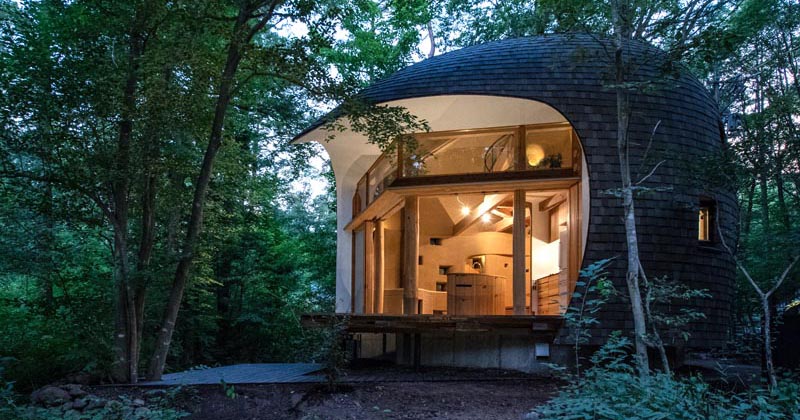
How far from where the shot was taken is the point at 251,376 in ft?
29.6

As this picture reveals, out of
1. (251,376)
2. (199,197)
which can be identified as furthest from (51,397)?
(199,197)

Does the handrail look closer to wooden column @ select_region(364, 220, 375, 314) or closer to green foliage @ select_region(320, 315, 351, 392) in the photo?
wooden column @ select_region(364, 220, 375, 314)

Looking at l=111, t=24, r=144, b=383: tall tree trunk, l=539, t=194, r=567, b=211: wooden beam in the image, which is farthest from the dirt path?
l=539, t=194, r=567, b=211: wooden beam

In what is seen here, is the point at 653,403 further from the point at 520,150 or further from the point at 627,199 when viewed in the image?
the point at 520,150

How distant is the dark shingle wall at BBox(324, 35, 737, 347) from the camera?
8.63 metres

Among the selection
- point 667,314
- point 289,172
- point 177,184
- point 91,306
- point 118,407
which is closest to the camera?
point 118,407

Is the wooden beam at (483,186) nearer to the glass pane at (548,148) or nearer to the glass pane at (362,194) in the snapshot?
the glass pane at (548,148)

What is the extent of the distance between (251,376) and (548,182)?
16.4 ft

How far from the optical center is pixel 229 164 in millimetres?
11164

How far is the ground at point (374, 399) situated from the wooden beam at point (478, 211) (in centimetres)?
358

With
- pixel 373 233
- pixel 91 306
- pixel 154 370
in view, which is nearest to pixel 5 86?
pixel 91 306

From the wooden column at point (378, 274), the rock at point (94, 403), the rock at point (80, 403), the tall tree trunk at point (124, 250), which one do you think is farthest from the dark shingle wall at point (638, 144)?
the rock at point (80, 403)

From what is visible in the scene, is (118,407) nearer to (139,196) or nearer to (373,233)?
(139,196)

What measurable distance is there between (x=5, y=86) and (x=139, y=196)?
2.32m
